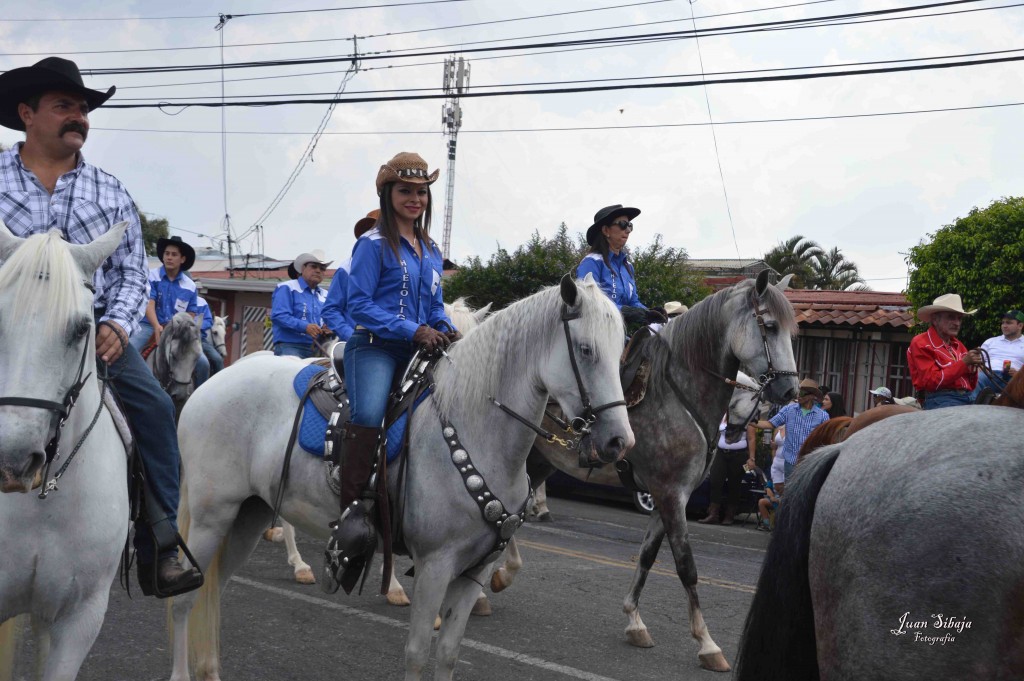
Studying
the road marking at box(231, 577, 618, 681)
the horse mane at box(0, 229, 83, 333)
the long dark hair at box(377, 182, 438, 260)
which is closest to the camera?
the horse mane at box(0, 229, 83, 333)

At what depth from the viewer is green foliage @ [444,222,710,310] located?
20.1 metres

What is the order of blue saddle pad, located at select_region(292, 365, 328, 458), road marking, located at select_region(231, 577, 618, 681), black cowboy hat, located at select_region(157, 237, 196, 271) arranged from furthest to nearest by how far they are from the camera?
black cowboy hat, located at select_region(157, 237, 196, 271) → road marking, located at select_region(231, 577, 618, 681) → blue saddle pad, located at select_region(292, 365, 328, 458)

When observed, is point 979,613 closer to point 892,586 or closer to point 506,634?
point 892,586

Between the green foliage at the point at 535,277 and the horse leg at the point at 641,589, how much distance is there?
44.3 ft

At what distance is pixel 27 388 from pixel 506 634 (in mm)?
4240

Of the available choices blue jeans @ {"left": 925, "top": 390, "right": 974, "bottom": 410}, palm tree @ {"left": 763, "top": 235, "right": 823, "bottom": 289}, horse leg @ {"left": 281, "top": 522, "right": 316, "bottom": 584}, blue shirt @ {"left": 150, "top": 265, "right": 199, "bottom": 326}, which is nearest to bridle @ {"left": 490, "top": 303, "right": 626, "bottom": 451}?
horse leg @ {"left": 281, "top": 522, "right": 316, "bottom": 584}

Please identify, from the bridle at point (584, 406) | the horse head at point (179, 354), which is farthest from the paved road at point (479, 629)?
the horse head at point (179, 354)

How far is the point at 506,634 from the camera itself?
20.7ft

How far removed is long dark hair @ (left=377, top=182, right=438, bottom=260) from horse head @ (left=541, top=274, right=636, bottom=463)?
0.90 metres

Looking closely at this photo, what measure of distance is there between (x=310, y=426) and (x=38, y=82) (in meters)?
2.16

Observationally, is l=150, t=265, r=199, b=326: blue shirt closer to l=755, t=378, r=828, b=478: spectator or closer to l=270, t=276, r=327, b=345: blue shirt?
l=270, t=276, r=327, b=345: blue shirt

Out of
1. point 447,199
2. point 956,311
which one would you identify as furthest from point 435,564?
point 447,199

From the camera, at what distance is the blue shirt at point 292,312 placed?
907 centimetres

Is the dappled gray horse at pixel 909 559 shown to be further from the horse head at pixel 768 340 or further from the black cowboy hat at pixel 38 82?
the horse head at pixel 768 340
